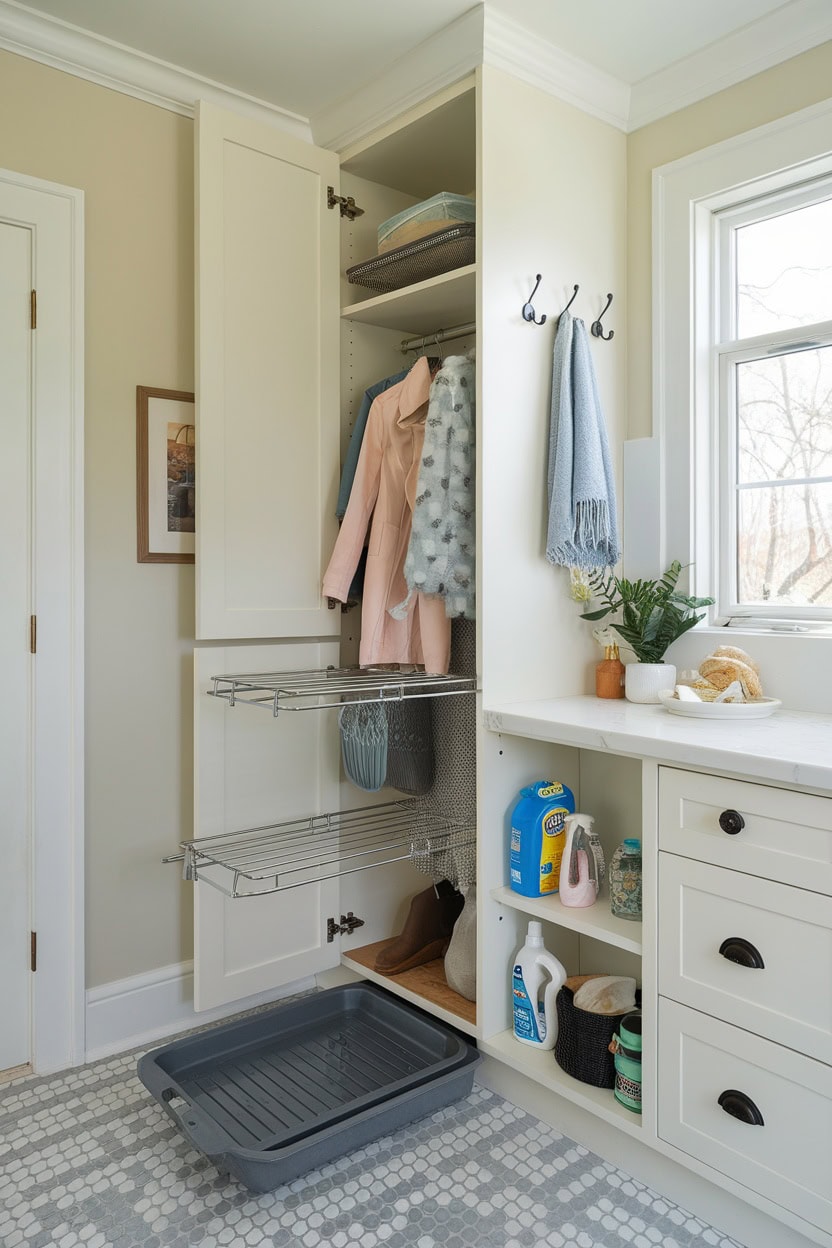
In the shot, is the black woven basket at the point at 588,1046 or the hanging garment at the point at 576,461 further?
the hanging garment at the point at 576,461

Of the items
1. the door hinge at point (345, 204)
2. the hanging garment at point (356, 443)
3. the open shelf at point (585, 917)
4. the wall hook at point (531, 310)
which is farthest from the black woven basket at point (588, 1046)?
the door hinge at point (345, 204)

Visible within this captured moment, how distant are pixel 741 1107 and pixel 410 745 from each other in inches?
44.1

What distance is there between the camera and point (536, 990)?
1982 millimetres

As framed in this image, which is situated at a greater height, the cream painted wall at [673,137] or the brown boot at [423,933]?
the cream painted wall at [673,137]

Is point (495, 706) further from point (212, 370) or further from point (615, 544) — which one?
point (212, 370)

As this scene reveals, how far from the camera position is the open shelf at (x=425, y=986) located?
6.91 feet

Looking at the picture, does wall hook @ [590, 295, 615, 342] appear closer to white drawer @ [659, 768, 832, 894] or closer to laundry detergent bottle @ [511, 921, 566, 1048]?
white drawer @ [659, 768, 832, 894]

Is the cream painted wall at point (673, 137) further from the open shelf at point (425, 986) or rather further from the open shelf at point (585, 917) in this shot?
the open shelf at point (425, 986)

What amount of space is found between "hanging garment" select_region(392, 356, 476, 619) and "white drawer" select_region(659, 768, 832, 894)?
27.9 inches

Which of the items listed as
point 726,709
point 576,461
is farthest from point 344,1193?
point 576,461

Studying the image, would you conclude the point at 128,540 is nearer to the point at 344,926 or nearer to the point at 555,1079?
the point at 344,926

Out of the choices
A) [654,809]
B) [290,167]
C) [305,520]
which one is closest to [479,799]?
[654,809]

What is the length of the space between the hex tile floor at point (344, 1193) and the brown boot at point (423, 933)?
47 centimetres

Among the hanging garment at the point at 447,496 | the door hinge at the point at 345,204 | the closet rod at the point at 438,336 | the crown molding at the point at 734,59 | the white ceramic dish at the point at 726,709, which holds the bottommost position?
the white ceramic dish at the point at 726,709
